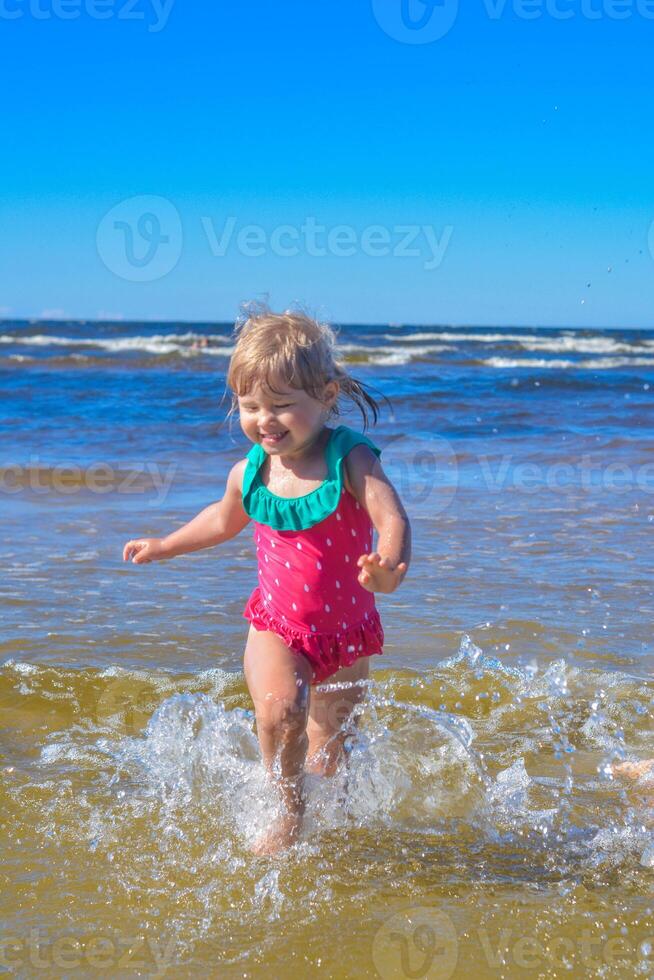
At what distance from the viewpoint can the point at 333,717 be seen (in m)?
3.08

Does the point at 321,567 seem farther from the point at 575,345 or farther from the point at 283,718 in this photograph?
the point at 575,345

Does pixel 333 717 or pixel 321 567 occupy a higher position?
pixel 321 567

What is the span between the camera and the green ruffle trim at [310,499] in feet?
9.49

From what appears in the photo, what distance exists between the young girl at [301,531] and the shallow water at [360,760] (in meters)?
0.14

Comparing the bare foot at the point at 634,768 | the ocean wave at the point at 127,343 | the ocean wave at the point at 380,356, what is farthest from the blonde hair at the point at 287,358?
the ocean wave at the point at 127,343

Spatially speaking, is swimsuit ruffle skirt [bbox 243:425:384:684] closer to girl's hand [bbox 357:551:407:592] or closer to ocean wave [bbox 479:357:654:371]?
girl's hand [bbox 357:551:407:592]

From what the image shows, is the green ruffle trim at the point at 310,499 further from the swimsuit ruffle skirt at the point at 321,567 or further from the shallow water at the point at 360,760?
the shallow water at the point at 360,760

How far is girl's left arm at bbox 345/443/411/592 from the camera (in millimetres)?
2523

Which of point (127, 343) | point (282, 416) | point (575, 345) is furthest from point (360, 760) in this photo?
point (575, 345)

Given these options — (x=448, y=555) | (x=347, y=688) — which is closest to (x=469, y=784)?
(x=347, y=688)

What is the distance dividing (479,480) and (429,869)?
6176mm

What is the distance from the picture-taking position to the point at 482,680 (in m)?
4.05

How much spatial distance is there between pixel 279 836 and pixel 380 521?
2.91 ft

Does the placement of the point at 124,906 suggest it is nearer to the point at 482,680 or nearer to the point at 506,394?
the point at 482,680
